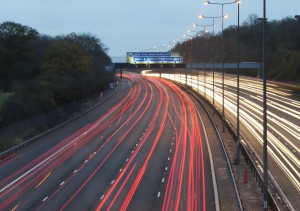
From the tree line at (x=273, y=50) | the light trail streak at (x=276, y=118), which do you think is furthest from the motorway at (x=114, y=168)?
the tree line at (x=273, y=50)

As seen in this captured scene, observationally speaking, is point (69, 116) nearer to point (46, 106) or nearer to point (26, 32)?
point (46, 106)

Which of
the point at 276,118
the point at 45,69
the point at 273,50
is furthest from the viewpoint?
the point at 273,50

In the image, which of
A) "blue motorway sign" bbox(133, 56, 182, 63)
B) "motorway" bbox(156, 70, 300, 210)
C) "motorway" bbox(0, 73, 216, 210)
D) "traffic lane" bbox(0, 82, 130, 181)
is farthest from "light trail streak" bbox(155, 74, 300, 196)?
"traffic lane" bbox(0, 82, 130, 181)

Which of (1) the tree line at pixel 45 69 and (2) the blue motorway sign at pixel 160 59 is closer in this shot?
(1) the tree line at pixel 45 69

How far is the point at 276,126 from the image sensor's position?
2461 inches

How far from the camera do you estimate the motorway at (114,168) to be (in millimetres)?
31844

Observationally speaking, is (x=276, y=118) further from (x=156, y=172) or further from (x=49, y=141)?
(x=156, y=172)

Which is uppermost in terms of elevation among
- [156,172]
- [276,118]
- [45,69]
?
[45,69]

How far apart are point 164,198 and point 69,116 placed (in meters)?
46.1

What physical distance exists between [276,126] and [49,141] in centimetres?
2395

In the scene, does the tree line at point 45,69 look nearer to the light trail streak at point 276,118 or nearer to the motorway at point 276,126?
the motorway at point 276,126

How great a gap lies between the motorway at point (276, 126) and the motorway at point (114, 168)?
4.44m

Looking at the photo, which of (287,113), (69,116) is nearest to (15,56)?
(69,116)

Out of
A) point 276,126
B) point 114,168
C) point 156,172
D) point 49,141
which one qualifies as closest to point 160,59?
point 276,126
